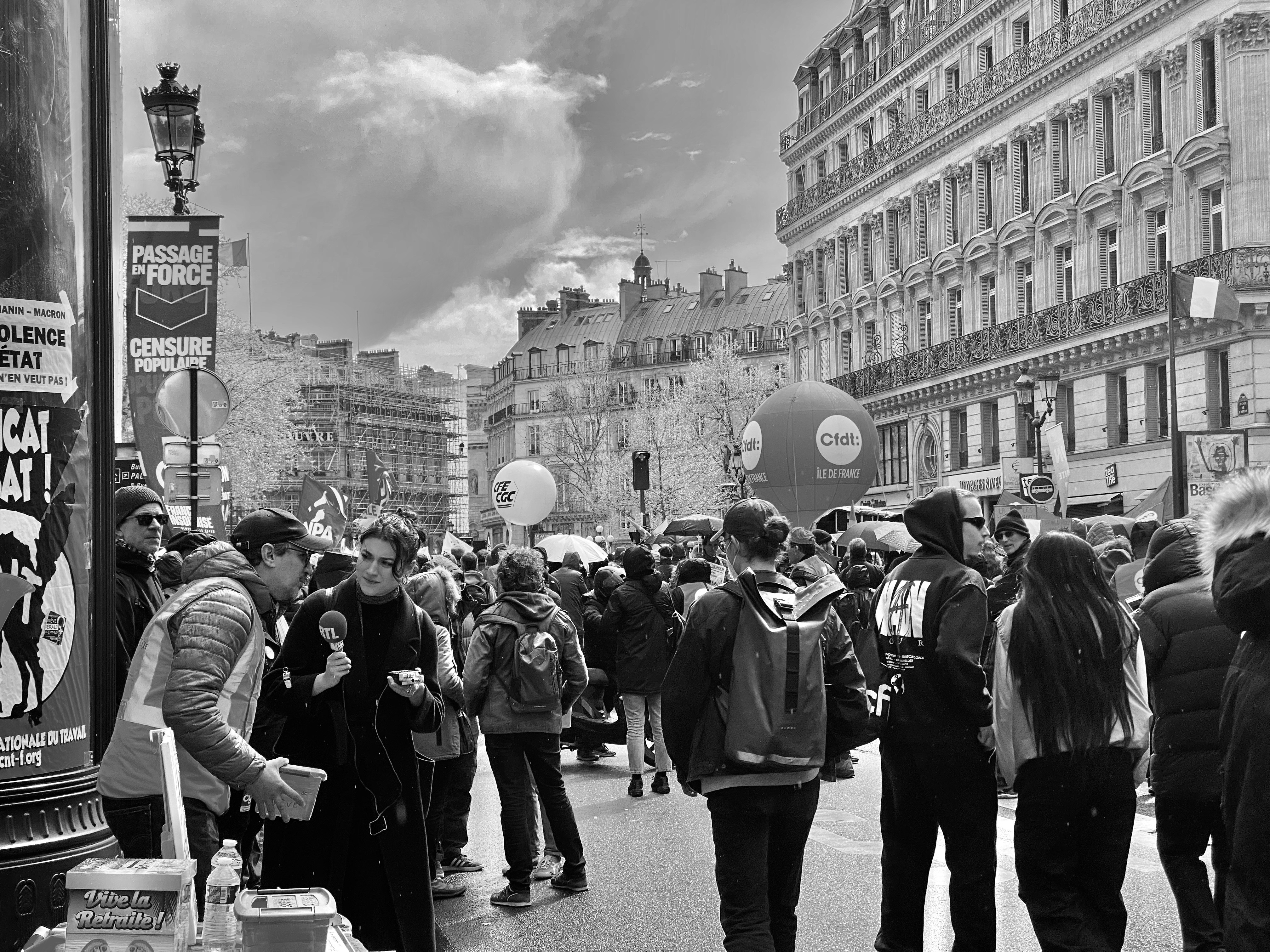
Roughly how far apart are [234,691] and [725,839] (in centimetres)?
204

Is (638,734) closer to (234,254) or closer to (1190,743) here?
(1190,743)

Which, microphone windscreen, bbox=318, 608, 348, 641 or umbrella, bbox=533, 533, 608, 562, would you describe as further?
umbrella, bbox=533, 533, 608, 562

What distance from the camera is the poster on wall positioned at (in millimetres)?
13922

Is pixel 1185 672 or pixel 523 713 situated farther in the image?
pixel 523 713

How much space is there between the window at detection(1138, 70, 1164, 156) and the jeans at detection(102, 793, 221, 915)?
35678 mm

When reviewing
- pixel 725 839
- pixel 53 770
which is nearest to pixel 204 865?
pixel 53 770

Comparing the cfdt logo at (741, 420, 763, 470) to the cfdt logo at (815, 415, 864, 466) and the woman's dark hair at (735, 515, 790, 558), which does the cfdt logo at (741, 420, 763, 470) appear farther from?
the woman's dark hair at (735, 515, 790, 558)

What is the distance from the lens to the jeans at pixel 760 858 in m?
5.63

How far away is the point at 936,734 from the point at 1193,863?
129 cm

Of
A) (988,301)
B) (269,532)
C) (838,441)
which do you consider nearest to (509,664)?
(269,532)

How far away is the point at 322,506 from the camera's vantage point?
74.9 ft

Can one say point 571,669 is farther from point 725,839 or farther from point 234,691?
point 234,691

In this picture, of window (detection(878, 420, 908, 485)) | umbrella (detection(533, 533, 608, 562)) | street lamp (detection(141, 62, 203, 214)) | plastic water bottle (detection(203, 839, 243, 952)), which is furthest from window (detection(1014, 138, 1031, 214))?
plastic water bottle (detection(203, 839, 243, 952))

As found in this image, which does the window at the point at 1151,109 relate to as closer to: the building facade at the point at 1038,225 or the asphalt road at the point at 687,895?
the building facade at the point at 1038,225
